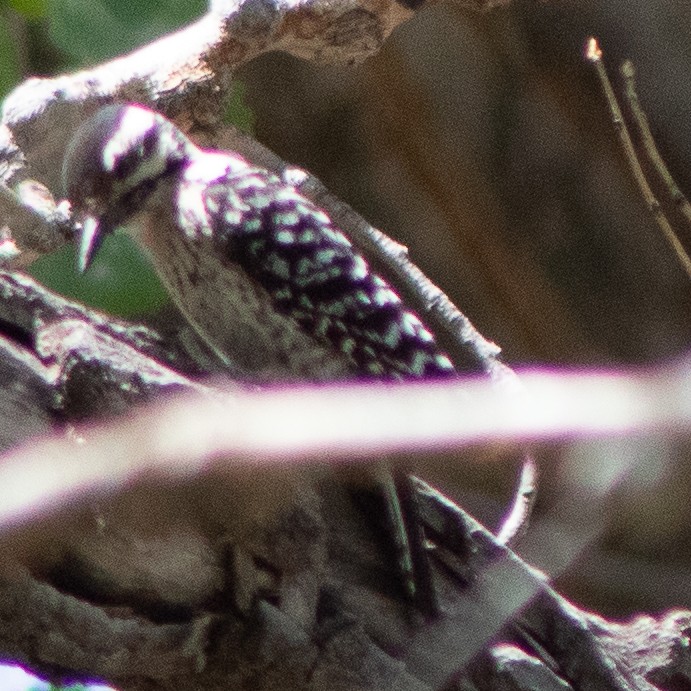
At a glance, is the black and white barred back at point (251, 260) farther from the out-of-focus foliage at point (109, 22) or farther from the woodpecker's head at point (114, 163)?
the out-of-focus foliage at point (109, 22)

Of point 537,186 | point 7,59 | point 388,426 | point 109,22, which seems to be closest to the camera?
point 388,426

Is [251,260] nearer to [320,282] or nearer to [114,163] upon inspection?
[320,282]

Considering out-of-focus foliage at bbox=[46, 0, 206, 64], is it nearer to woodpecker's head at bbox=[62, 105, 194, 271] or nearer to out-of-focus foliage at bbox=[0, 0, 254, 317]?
out-of-focus foliage at bbox=[0, 0, 254, 317]

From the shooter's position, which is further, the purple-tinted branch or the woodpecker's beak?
the woodpecker's beak

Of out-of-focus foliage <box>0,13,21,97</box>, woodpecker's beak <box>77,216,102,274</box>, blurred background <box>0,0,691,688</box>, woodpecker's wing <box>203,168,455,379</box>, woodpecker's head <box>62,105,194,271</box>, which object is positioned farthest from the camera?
blurred background <box>0,0,691,688</box>

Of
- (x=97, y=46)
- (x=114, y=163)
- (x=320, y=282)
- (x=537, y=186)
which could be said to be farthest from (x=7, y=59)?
(x=537, y=186)

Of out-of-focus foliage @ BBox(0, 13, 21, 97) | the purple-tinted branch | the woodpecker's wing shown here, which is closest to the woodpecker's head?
the woodpecker's wing

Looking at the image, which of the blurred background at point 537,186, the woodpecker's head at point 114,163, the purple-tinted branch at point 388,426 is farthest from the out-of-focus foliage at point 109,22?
the blurred background at point 537,186
